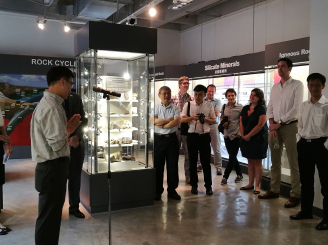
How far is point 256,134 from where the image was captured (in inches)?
205

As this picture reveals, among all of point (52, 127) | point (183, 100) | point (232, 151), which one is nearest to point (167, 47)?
point (183, 100)

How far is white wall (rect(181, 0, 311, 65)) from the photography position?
6.85 meters

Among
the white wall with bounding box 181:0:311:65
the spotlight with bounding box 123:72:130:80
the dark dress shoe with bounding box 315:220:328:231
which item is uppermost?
the white wall with bounding box 181:0:311:65

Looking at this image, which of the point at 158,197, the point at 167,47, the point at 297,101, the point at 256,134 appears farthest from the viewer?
the point at 167,47

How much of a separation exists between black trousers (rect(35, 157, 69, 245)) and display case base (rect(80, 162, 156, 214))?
1.56 meters

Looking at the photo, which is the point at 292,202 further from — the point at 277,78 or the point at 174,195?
the point at 277,78

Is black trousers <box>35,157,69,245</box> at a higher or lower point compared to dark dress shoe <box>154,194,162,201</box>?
higher

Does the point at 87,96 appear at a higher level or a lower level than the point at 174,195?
higher

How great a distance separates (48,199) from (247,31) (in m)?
7.08

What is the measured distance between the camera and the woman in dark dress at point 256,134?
17.0 feet

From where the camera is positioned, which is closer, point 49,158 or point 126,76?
point 49,158

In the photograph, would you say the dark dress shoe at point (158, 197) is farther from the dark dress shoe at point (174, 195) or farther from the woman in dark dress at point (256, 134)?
the woman in dark dress at point (256, 134)

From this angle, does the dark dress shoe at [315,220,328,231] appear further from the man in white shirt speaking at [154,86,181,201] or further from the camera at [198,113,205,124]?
the camera at [198,113,205,124]

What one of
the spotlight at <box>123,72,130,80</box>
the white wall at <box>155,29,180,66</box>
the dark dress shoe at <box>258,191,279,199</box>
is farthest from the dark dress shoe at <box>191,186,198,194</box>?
the white wall at <box>155,29,180,66</box>
